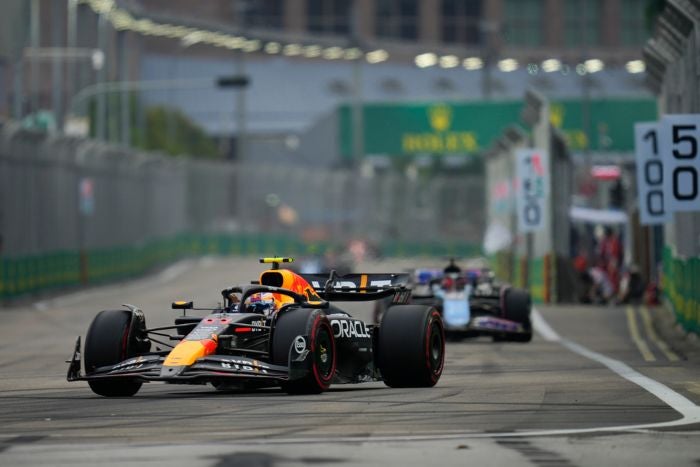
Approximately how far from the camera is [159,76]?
105312mm

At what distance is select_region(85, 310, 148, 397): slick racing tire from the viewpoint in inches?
583

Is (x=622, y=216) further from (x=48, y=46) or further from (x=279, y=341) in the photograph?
(x=48, y=46)

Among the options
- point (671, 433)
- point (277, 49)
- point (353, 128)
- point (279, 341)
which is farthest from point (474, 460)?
point (277, 49)

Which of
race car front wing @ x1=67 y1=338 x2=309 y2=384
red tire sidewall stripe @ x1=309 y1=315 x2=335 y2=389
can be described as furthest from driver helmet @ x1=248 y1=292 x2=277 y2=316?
race car front wing @ x1=67 y1=338 x2=309 y2=384

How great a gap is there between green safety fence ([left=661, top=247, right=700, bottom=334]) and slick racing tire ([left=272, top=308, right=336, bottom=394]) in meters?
9.76

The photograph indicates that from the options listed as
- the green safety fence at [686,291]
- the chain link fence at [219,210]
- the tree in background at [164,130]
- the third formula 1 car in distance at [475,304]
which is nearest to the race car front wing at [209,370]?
the third formula 1 car in distance at [475,304]

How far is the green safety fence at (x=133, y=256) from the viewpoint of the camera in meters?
41.5

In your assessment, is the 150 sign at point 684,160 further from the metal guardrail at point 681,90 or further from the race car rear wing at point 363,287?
the race car rear wing at point 363,287

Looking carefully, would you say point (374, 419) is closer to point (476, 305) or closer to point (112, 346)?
point (112, 346)

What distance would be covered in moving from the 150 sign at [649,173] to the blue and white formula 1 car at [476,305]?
321 centimetres

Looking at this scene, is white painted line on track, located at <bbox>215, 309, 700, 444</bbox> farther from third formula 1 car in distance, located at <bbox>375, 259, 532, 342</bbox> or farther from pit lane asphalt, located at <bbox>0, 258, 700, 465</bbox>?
third formula 1 car in distance, located at <bbox>375, 259, 532, 342</bbox>

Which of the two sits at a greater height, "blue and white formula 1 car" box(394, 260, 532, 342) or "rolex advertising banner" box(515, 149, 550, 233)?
"rolex advertising banner" box(515, 149, 550, 233)

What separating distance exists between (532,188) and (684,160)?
18.2 meters

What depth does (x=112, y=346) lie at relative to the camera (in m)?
14.8
